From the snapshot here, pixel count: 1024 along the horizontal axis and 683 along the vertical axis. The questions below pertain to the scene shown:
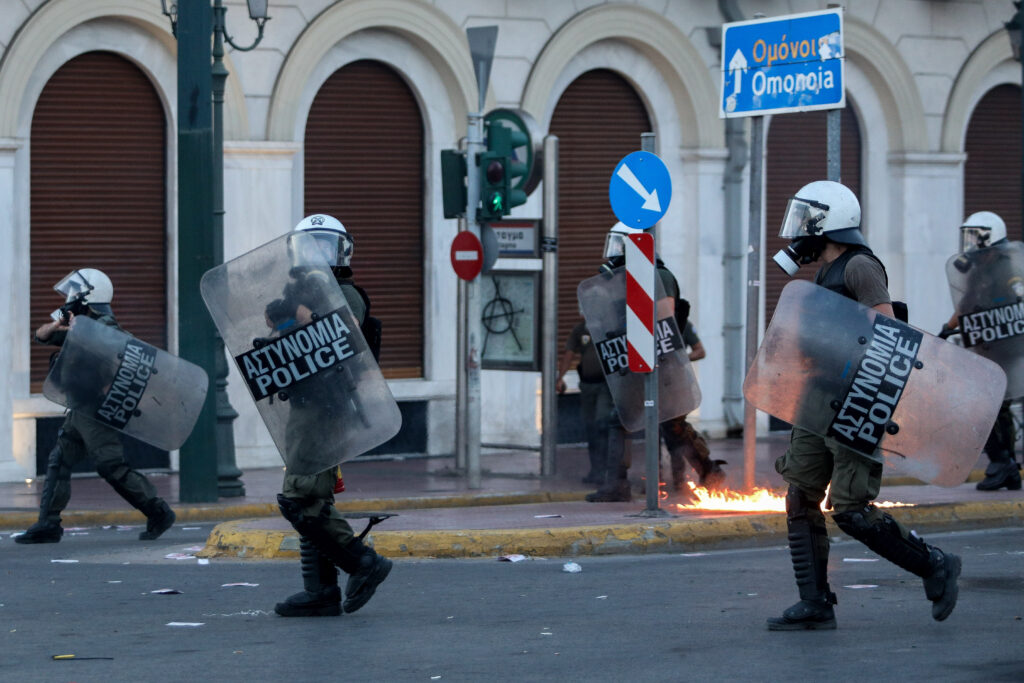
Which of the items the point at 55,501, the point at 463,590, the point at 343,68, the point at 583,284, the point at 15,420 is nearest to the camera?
the point at 463,590

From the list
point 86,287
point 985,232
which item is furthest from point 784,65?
point 86,287

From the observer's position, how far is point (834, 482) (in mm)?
7559

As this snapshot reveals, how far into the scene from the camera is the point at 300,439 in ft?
26.8

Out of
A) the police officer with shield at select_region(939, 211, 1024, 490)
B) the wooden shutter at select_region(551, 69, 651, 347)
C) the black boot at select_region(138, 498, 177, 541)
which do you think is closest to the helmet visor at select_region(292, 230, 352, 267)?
the black boot at select_region(138, 498, 177, 541)

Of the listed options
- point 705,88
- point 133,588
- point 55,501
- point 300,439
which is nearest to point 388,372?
point 705,88

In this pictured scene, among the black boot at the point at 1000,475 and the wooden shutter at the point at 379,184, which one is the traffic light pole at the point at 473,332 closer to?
the wooden shutter at the point at 379,184

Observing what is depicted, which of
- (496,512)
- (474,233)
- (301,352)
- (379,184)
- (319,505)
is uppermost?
(379,184)

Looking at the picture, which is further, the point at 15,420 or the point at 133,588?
the point at 15,420

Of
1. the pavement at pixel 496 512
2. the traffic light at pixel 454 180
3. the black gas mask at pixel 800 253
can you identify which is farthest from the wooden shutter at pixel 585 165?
the black gas mask at pixel 800 253

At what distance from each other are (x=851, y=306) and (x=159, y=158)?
10179 millimetres

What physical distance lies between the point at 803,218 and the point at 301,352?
7.13ft

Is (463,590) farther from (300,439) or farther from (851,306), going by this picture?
(851,306)

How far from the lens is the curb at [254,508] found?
1320 cm

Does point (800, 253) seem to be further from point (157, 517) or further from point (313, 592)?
point (157, 517)
